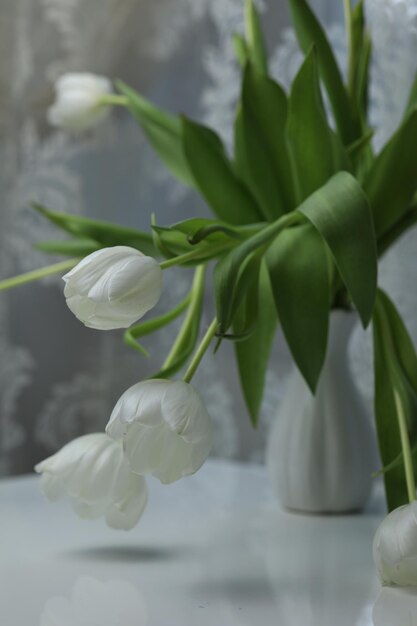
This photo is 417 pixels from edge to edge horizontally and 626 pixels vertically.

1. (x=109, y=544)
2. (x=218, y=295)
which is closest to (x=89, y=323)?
(x=218, y=295)

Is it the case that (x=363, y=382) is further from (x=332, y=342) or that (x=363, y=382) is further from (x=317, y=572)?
(x=317, y=572)

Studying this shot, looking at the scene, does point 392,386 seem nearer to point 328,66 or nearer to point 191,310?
point 191,310

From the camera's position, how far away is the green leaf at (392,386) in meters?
0.69

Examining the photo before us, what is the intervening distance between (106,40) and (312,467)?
72 centimetres

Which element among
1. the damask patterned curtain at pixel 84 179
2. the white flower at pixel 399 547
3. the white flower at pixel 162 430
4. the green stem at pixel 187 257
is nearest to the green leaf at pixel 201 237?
the green stem at pixel 187 257

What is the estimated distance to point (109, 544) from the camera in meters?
0.77

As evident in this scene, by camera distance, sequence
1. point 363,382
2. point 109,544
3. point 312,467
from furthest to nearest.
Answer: point 363,382
point 312,467
point 109,544

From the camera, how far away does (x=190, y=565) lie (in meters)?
0.70

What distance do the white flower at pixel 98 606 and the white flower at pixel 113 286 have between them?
0.18 metres

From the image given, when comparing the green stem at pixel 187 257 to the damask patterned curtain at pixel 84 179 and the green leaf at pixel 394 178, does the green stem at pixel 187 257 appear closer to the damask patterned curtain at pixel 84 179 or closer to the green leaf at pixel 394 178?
the green leaf at pixel 394 178

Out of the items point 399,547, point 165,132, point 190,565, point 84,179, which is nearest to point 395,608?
point 399,547

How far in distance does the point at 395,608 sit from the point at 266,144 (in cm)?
41

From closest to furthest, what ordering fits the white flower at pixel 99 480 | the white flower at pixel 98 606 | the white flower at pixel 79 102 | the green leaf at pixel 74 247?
the white flower at pixel 98 606 < the white flower at pixel 99 480 < the green leaf at pixel 74 247 < the white flower at pixel 79 102

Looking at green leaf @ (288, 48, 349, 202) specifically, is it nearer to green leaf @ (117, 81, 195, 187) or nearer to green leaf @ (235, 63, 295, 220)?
green leaf @ (235, 63, 295, 220)
